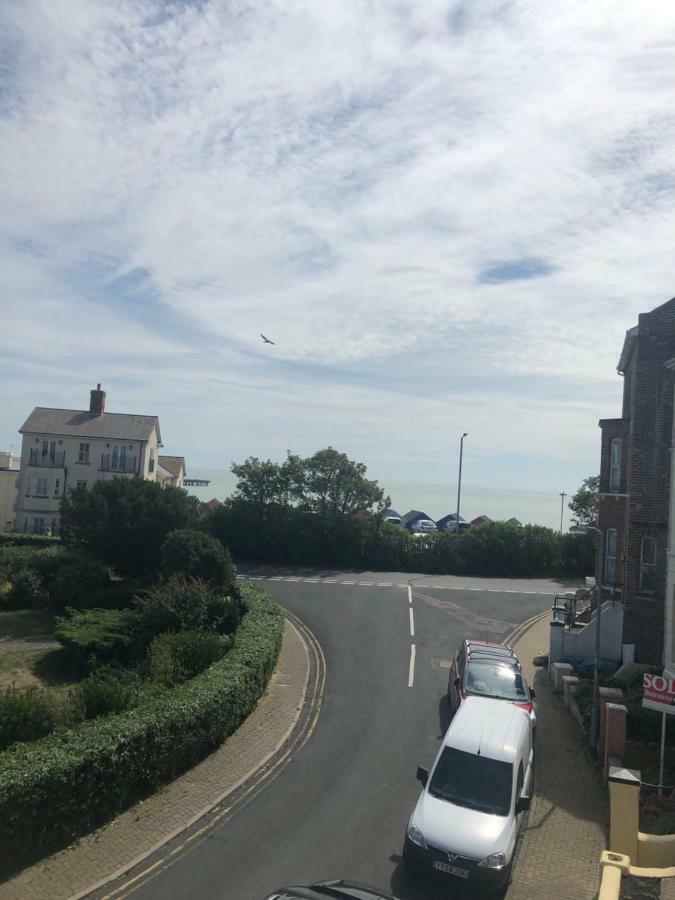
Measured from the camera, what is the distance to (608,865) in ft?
33.2

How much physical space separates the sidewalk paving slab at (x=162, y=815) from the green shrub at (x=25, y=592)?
66.2ft

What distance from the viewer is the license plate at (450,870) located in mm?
11164

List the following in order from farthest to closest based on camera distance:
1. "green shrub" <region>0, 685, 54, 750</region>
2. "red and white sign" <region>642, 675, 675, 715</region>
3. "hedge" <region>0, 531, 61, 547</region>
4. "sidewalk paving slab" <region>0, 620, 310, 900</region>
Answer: "hedge" <region>0, 531, 61, 547</region> → "green shrub" <region>0, 685, 54, 750</region> → "red and white sign" <region>642, 675, 675, 715</region> → "sidewalk paving slab" <region>0, 620, 310, 900</region>

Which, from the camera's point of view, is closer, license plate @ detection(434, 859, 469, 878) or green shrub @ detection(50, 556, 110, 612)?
license plate @ detection(434, 859, 469, 878)

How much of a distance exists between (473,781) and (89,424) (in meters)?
53.8

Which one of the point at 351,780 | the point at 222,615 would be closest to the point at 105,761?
the point at 351,780

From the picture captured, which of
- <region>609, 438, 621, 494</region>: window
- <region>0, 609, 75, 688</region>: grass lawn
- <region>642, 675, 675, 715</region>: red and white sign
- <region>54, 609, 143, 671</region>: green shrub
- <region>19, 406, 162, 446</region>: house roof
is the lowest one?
<region>0, 609, 75, 688</region>: grass lawn

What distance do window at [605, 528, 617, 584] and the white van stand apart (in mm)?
13102

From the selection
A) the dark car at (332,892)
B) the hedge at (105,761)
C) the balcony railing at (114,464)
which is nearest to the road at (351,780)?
the hedge at (105,761)

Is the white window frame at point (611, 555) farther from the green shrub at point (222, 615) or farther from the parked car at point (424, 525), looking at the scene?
the parked car at point (424, 525)

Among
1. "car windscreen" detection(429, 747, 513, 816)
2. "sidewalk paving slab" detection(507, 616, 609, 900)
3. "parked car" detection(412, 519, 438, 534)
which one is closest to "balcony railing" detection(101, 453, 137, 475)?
"parked car" detection(412, 519, 438, 534)

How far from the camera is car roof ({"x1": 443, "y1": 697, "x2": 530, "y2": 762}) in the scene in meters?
13.5

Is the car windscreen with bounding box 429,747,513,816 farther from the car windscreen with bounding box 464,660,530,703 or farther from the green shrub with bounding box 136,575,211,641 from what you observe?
the green shrub with bounding box 136,575,211,641

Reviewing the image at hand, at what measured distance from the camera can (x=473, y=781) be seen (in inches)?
511
